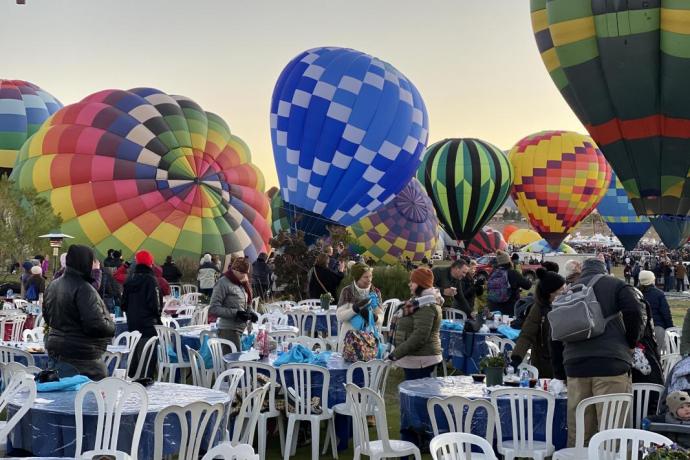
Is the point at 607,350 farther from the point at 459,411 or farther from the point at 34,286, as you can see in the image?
the point at 34,286

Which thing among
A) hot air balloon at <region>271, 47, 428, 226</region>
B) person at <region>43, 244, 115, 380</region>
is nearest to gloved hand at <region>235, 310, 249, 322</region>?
person at <region>43, 244, 115, 380</region>

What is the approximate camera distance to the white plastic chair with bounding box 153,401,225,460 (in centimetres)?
468

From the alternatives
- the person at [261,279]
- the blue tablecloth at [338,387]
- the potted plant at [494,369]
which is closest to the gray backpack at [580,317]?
the potted plant at [494,369]

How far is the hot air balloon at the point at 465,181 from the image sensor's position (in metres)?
35.6

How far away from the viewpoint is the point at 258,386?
6.76 m

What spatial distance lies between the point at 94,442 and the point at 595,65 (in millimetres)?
17516

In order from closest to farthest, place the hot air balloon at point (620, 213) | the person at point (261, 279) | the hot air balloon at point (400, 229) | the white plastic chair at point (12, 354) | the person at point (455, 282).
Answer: the white plastic chair at point (12, 354), the person at point (455, 282), the person at point (261, 279), the hot air balloon at point (400, 229), the hot air balloon at point (620, 213)

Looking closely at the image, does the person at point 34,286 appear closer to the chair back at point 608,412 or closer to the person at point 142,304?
the person at point 142,304

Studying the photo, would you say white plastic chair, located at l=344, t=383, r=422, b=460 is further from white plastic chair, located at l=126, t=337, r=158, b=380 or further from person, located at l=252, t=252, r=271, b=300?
person, located at l=252, t=252, r=271, b=300

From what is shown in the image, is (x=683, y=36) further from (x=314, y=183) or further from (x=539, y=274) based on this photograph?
(x=539, y=274)

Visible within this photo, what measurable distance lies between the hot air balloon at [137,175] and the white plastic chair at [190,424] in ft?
53.3

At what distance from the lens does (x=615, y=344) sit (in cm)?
562

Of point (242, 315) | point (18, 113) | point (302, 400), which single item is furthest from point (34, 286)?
point (18, 113)

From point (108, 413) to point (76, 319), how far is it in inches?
47.2
